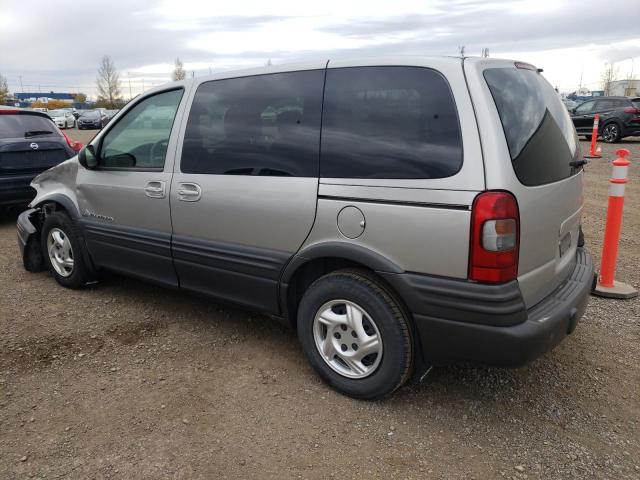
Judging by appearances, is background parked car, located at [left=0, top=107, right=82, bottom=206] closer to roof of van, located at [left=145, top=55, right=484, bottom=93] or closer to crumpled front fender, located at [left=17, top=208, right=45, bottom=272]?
crumpled front fender, located at [left=17, top=208, right=45, bottom=272]

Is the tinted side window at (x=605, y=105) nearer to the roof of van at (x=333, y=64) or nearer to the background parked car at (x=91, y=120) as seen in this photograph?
the roof of van at (x=333, y=64)

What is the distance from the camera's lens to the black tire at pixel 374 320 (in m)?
2.69

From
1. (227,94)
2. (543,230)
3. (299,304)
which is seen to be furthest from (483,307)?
(227,94)

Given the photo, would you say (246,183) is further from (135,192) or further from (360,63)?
(135,192)

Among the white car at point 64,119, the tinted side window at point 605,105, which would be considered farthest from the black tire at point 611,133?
the white car at point 64,119

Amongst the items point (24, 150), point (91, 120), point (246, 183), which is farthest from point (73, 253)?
point (91, 120)

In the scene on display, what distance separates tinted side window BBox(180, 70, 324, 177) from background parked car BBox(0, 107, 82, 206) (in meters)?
4.51

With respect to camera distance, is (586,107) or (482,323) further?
(586,107)

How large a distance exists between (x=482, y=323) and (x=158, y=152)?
249 cm

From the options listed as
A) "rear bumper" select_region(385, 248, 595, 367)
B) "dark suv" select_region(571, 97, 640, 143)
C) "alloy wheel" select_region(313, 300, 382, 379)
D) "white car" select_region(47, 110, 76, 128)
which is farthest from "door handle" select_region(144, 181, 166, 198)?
"white car" select_region(47, 110, 76, 128)

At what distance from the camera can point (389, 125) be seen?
268cm

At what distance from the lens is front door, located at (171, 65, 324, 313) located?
299 centimetres

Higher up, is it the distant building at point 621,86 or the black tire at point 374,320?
the distant building at point 621,86

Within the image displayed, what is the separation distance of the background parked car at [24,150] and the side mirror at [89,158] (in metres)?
3.30
